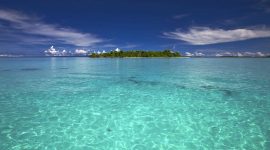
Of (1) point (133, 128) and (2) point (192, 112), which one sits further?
(2) point (192, 112)

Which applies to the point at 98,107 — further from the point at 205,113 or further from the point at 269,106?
the point at 269,106

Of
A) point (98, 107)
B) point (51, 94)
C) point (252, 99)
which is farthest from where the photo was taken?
point (51, 94)

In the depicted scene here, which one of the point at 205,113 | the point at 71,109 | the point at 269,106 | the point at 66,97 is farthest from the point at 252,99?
the point at 66,97

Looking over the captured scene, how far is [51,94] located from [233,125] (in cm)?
1533

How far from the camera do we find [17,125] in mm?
11156

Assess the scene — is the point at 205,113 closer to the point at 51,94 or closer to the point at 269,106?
the point at 269,106

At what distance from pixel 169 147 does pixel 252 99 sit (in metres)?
11.6

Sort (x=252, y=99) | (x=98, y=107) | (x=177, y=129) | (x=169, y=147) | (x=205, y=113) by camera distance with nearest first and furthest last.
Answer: (x=169, y=147) → (x=177, y=129) → (x=205, y=113) → (x=98, y=107) → (x=252, y=99)

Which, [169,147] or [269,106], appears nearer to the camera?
[169,147]

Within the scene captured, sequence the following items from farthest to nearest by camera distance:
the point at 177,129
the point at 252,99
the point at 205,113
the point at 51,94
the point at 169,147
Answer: the point at 51,94
the point at 252,99
the point at 205,113
the point at 177,129
the point at 169,147

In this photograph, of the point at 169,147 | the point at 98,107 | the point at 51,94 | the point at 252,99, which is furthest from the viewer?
the point at 51,94

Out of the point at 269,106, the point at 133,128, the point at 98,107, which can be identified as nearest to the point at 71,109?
the point at 98,107

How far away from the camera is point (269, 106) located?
1489 cm

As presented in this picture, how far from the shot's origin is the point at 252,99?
55.6 feet
